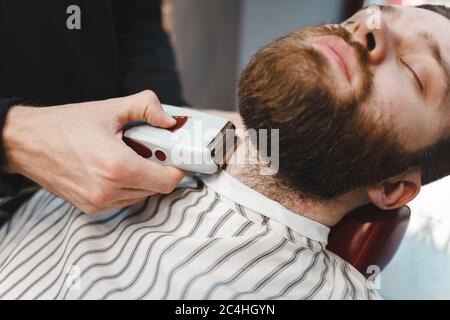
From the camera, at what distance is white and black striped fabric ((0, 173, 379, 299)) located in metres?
0.88

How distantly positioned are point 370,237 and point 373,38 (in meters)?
0.41

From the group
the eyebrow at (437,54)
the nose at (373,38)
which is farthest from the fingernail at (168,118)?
the eyebrow at (437,54)

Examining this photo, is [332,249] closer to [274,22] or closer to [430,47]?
[430,47]

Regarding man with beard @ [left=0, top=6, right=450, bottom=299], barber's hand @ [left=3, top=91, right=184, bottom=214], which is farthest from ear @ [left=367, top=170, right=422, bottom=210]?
barber's hand @ [left=3, top=91, right=184, bottom=214]

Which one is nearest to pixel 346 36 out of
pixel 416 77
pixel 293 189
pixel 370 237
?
pixel 416 77

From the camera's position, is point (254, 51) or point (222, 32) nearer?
point (254, 51)

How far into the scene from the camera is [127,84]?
53.7 inches

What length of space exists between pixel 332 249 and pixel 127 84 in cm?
76

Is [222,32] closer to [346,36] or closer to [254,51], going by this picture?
[254,51]

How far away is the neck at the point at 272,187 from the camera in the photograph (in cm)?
95

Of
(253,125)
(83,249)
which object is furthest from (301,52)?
(83,249)

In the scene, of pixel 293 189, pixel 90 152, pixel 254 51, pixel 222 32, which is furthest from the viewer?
pixel 222 32

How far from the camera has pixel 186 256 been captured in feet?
2.96

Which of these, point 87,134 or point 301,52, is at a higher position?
point 301,52
